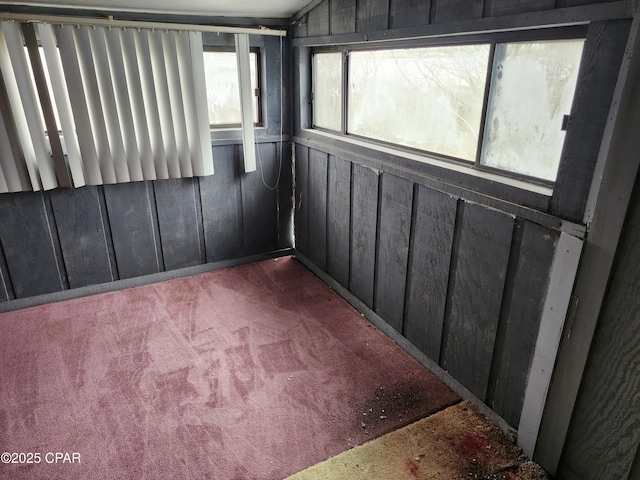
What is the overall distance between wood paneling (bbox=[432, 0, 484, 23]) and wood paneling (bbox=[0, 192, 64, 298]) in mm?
2701

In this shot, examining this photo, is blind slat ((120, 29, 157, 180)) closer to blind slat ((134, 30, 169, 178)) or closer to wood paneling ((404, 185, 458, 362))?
blind slat ((134, 30, 169, 178))

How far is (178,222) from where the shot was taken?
3.42m

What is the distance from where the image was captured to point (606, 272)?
1.45 metres

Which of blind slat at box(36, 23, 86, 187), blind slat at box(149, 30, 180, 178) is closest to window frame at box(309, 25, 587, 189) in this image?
blind slat at box(149, 30, 180, 178)

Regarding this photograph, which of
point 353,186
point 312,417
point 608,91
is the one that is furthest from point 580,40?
point 312,417

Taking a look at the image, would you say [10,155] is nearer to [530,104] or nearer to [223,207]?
[223,207]

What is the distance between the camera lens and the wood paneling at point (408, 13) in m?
2.07

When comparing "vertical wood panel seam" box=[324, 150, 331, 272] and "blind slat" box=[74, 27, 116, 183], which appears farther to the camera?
"vertical wood panel seam" box=[324, 150, 331, 272]

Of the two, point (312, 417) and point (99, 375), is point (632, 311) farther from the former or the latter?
point (99, 375)

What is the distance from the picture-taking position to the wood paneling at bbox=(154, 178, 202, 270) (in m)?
3.32

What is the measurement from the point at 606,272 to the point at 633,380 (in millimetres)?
367

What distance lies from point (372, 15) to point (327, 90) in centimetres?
84

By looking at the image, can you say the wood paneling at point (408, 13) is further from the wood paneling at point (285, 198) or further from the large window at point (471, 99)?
the wood paneling at point (285, 198)

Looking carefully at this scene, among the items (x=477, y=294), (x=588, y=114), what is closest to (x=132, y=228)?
(x=477, y=294)
